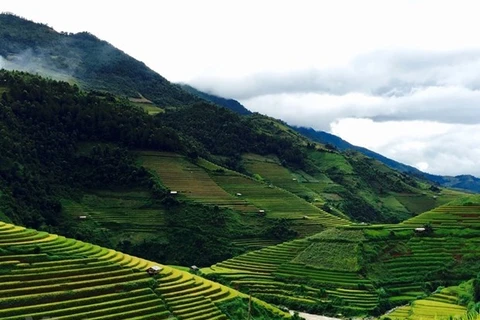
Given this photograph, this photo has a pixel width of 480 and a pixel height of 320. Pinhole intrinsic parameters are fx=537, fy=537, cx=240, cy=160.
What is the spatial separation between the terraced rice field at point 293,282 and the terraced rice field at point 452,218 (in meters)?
14.5

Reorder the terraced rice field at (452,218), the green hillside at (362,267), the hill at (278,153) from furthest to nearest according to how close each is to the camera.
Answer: the hill at (278,153), the terraced rice field at (452,218), the green hillside at (362,267)

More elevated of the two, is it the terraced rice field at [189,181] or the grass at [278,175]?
the grass at [278,175]

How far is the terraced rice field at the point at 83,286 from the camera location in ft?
104

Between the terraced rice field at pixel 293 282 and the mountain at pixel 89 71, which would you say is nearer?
the terraced rice field at pixel 293 282

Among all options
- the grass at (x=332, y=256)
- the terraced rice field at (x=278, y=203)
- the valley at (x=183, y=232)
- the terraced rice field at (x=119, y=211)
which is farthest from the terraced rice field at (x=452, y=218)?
the terraced rice field at (x=119, y=211)

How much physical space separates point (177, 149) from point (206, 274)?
43713 mm

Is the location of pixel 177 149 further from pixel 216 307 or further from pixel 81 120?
pixel 216 307

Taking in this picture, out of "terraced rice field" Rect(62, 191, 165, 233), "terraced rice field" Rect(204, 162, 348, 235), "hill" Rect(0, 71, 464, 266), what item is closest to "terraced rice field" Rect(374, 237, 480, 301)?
"terraced rice field" Rect(204, 162, 348, 235)

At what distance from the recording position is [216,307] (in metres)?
39.3

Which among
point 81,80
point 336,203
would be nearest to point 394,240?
point 336,203

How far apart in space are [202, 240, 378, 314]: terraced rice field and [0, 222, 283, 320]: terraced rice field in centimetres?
1357

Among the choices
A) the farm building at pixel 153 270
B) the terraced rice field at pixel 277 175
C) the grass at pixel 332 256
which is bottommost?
the farm building at pixel 153 270

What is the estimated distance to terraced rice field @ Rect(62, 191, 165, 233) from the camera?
73875 mm

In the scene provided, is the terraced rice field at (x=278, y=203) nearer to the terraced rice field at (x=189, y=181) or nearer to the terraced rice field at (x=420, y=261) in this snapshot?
the terraced rice field at (x=189, y=181)
